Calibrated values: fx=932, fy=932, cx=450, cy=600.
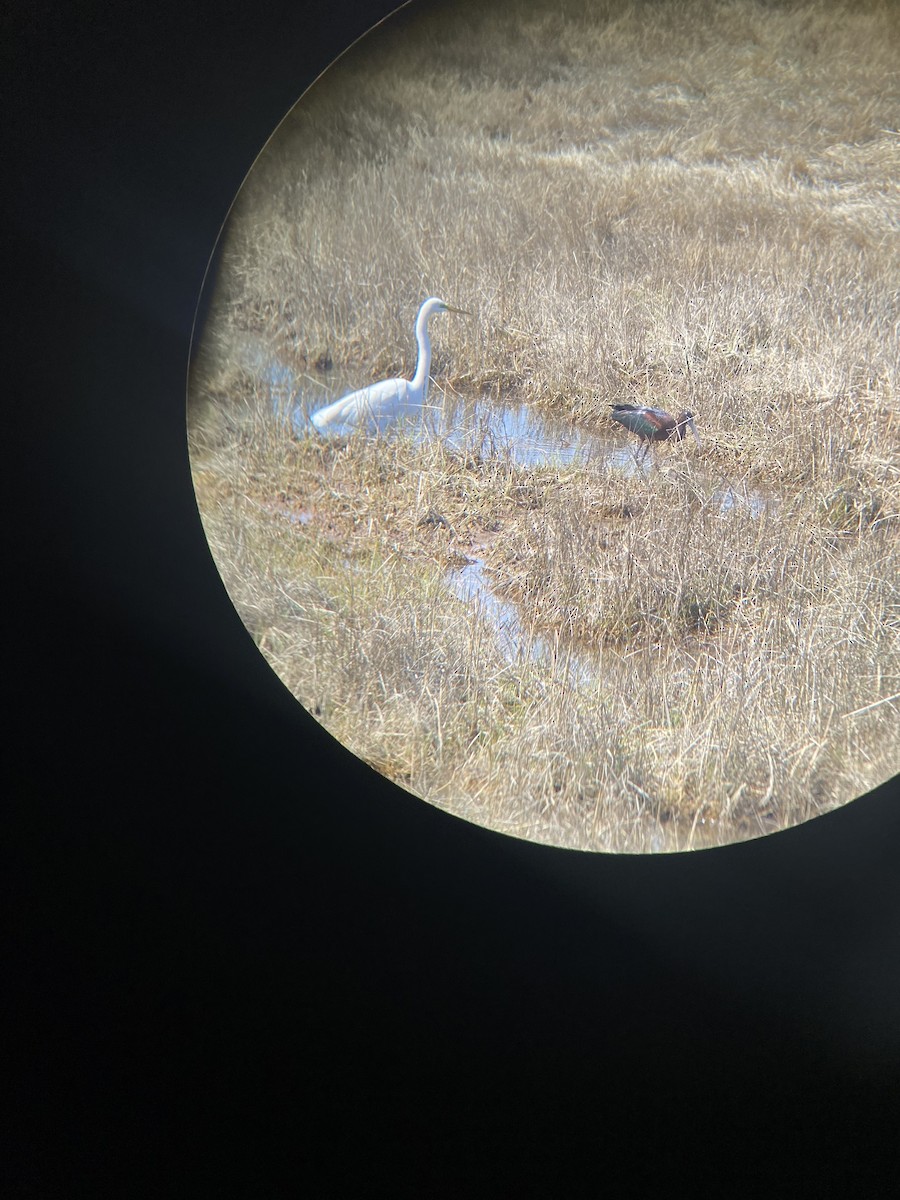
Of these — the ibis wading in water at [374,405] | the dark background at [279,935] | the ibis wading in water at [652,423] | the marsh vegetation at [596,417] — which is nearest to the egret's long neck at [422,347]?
the ibis wading in water at [374,405]

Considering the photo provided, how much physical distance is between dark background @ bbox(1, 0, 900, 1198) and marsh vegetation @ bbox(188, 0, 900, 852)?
22.2 inches

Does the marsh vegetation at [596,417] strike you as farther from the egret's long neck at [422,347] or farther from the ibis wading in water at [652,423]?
the egret's long neck at [422,347]

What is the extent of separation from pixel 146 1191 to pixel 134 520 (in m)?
0.68

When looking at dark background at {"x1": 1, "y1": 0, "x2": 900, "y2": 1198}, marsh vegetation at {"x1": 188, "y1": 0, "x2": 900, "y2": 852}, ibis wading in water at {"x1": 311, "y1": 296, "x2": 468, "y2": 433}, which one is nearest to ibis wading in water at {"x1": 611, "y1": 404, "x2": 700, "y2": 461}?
marsh vegetation at {"x1": 188, "y1": 0, "x2": 900, "y2": 852}

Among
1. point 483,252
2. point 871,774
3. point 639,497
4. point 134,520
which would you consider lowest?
point 134,520

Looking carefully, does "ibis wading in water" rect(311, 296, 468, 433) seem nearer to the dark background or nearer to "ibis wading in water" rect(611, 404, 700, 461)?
"ibis wading in water" rect(611, 404, 700, 461)

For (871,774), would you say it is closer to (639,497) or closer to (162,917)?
(639,497)

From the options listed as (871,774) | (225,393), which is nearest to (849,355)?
(871,774)

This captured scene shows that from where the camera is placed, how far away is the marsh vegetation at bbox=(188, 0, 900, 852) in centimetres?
163

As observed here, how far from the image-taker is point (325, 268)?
2.17 m

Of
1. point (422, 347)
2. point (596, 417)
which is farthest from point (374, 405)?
point (596, 417)

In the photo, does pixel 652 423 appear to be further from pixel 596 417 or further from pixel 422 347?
pixel 422 347

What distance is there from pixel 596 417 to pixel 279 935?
6.14 ft

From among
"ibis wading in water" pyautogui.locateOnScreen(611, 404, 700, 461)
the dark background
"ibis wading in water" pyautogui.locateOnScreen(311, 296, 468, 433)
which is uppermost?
"ibis wading in water" pyautogui.locateOnScreen(611, 404, 700, 461)
